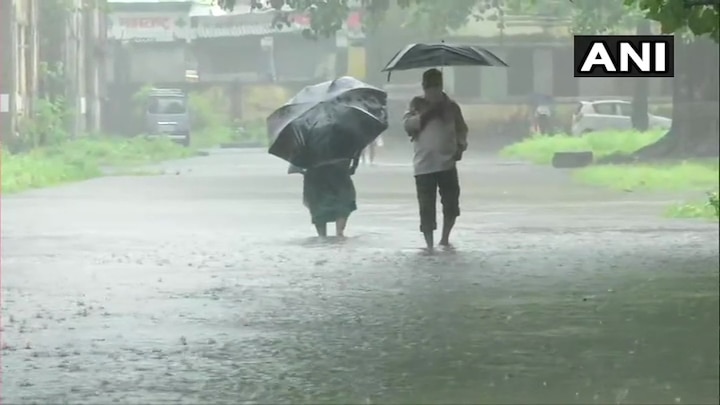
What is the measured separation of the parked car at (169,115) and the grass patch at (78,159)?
0.05 metres

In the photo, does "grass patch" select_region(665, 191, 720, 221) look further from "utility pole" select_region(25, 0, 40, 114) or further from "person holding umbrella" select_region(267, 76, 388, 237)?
"utility pole" select_region(25, 0, 40, 114)

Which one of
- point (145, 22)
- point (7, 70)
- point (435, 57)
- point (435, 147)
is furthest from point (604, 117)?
point (7, 70)

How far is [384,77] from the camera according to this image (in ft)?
19.6

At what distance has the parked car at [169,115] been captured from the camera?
6.32m

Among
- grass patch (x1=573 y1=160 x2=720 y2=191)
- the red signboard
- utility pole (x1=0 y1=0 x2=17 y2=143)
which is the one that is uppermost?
the red signboard

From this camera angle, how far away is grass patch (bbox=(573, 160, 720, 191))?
8297 mm

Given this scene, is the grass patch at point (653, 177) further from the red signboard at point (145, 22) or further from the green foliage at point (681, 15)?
the green foliage at point (681, 15)

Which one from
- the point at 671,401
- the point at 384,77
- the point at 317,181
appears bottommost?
the point at 671,401

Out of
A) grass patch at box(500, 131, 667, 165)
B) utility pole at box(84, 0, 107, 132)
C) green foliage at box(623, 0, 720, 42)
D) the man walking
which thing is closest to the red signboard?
utility pole at box(84, 0, 107, 132)

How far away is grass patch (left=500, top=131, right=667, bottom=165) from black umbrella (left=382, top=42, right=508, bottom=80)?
1155mm

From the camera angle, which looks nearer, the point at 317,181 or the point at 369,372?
the point at 369,372

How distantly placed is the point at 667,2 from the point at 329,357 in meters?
1.74

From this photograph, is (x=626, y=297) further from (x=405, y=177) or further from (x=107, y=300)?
(x=107, y=300)

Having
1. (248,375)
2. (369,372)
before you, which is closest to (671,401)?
(369,372)
